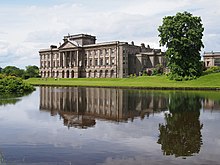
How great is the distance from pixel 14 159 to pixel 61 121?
8.38 meters

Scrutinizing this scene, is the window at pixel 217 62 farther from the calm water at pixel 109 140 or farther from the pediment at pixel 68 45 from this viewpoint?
the calm water at pixel 109 140

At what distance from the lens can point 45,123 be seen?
1806 cm

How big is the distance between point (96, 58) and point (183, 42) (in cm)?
5989

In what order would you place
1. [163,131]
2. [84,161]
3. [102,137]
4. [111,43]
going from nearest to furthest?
[84,161], [102,137], [163,131], [111,43]

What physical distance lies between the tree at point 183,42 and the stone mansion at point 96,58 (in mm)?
42446

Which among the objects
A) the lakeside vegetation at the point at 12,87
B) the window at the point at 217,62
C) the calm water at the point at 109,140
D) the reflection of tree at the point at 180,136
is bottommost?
the calm water at the point at 109,140

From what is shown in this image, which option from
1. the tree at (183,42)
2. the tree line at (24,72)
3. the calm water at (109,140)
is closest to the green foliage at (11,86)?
the calm water at (109,140)

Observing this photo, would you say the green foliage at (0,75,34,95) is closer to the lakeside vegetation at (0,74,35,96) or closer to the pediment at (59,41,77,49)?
the lakeside vegetation at (0,74,35,96)

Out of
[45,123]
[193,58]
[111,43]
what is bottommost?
[45,123]

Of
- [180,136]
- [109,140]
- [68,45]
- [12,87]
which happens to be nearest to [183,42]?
[12,87]

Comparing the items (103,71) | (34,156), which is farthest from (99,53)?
(34,156)

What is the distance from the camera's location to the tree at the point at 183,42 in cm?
7056

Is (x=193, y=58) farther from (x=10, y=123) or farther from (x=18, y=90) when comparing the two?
(x=10, y=123)

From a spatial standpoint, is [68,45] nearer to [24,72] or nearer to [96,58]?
[96,58]
